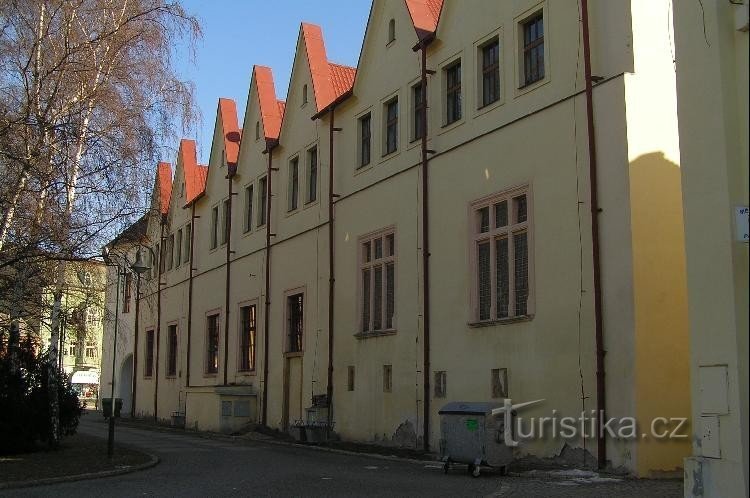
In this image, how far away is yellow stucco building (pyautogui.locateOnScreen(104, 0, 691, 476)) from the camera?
15.7 m

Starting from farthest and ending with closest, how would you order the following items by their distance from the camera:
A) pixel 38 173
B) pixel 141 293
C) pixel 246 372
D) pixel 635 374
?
1. pixel 246 372
2. pixel 141 293
3. pixel 38 173
4. pixel 635 374

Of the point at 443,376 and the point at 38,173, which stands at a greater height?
the point at 38,173

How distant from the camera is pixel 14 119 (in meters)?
17.0

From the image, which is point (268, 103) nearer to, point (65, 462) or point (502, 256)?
point (502, 256)

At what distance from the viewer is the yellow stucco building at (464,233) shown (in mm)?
15656

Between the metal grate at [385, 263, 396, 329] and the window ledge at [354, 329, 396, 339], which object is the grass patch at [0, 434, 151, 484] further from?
the metal grate at [385, 263, 396, 329]

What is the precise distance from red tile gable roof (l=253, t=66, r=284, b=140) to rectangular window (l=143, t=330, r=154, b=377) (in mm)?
15350

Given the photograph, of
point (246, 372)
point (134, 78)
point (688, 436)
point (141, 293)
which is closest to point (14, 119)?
point (134, 78)

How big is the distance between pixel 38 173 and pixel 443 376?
940 cm

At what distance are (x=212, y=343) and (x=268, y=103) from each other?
31.8 ft

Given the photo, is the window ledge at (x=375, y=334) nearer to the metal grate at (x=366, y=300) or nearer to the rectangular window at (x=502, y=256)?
the metal grate at (x=366, y=300)

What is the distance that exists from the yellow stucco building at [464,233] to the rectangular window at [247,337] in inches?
3.0

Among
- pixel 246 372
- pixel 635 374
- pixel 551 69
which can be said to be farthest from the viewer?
pixel 246 372

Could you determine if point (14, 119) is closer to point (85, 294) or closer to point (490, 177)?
point (85, 294)
